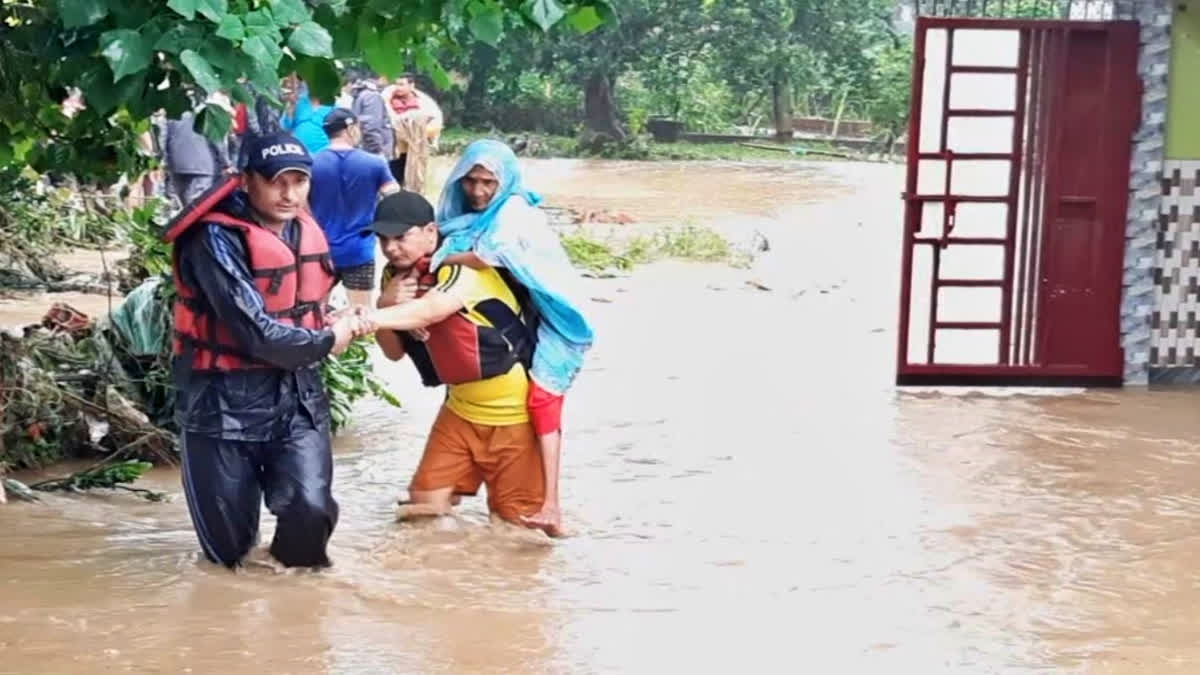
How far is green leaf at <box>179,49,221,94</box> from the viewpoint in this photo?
177 inches

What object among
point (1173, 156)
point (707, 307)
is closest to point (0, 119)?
point (1173, 156)

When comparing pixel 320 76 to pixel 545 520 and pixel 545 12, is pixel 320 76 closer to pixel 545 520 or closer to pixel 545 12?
pixel 545 12

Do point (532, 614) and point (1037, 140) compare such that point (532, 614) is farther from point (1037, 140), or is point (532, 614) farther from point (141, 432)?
point (1037, 140)

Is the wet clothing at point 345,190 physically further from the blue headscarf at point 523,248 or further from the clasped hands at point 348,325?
the clasped hands at point 348,325

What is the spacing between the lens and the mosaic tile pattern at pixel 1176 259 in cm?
1042

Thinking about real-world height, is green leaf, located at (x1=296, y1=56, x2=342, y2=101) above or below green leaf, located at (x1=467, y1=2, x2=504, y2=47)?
below

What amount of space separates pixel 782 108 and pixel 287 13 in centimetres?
3275

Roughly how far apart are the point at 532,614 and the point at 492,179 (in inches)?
62.1

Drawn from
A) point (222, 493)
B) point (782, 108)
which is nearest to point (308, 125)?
point (222, 493)

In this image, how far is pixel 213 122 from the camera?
4.96 m

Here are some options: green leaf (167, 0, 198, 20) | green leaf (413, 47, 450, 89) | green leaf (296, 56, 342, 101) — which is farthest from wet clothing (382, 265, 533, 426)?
green leaf (167, 0, 198, 20)

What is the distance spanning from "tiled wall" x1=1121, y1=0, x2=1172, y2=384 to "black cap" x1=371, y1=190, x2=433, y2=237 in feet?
17.4

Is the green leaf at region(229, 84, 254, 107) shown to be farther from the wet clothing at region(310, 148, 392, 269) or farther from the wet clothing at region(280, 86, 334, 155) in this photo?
the wet clothing at region(280, 86, 334, 155)

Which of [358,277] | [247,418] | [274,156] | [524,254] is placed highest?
[274,156]
